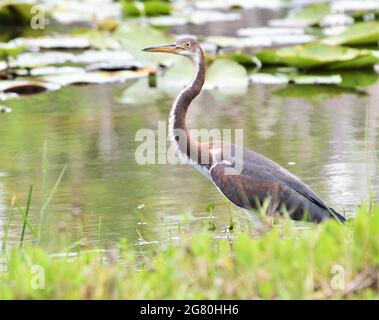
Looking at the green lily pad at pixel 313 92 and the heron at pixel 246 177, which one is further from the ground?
the heron at pixel 246 177

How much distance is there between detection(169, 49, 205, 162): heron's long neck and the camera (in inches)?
232

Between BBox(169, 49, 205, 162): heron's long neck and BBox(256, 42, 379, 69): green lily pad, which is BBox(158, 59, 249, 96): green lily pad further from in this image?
BBox(169, 49, 205, 162): heron's long neck

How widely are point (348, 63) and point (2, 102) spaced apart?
10.9ft

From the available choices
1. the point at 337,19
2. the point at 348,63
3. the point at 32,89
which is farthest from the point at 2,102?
the point at 337,19

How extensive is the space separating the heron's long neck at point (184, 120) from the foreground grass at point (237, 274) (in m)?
1.90

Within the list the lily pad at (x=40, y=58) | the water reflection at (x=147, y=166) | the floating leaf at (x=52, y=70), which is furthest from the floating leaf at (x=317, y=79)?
the lily pad at (x=40, y=58)

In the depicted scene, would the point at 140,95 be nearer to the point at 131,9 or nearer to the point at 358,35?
the point at 358,35

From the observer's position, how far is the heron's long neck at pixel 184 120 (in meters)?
5.90

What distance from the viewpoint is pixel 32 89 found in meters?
9.56

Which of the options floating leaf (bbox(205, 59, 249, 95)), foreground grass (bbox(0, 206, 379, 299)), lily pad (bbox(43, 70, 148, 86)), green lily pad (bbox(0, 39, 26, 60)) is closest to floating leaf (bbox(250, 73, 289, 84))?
floating leaf (bbox(205, 59, 249, 95))

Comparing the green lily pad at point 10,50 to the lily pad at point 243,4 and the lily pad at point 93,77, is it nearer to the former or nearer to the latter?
the lily pad at point 93,77

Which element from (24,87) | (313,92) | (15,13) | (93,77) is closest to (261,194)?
(313,92)

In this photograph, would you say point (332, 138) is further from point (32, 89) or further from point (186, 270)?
point (186, 270)

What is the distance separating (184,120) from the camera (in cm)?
602
